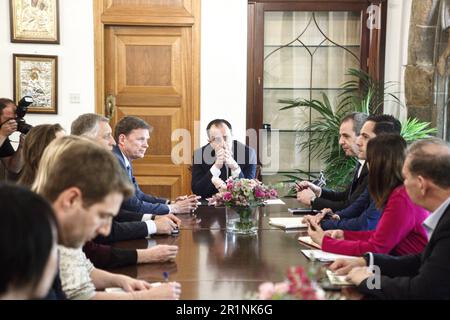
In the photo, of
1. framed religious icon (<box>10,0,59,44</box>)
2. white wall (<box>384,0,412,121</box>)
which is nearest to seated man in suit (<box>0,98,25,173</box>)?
framed religious icon (<box>10,0,59,44</box>)

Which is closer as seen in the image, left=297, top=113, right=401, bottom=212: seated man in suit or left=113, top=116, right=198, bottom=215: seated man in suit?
left=297, top=113, right=401, bottom=212: seated man in suit

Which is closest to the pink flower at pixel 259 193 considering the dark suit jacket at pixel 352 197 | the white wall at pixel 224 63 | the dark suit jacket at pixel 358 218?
the dark suit jacket at pixel 358 218

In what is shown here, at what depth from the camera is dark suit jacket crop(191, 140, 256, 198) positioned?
4.19 meters

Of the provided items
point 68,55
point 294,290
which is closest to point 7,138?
point 68,55

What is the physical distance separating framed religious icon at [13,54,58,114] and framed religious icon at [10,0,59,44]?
0.62 ft

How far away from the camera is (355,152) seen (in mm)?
3791

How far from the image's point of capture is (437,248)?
1.80 metres

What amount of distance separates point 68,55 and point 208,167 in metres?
2.15

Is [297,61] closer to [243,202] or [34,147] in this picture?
[243,202]

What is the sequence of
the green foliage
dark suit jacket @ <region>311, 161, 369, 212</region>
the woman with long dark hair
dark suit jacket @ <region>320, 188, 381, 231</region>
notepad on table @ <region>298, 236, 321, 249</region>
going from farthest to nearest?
the green foliage < dark suit jacket @ <region>311, 161, 369, 212</region> < dark suit jacket @ <region>320, 188, 381, 231</region> < notepad on table @ <region>298, 236, 321, 249</region> < the woman with long dark hair

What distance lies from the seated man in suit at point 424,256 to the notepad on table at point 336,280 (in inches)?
0.9

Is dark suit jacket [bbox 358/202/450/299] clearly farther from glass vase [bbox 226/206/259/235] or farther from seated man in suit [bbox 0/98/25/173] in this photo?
seated man in suit [bbox 0/98/25/173]

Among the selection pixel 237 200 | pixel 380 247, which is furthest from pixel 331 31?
pixel 380 247

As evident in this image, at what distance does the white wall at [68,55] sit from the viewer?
5.61 m
